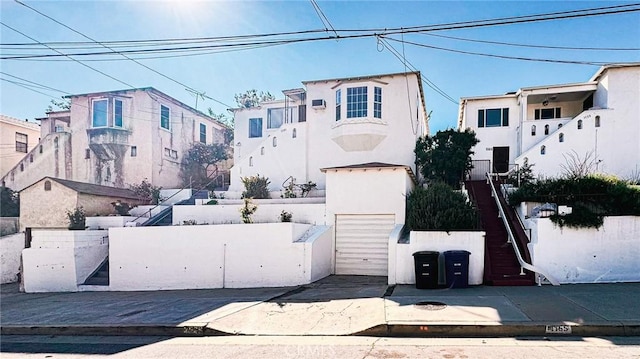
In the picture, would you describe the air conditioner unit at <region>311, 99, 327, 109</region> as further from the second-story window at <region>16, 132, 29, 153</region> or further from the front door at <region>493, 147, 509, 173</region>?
the second-story window at <region>16, 132, 29, 153</region>

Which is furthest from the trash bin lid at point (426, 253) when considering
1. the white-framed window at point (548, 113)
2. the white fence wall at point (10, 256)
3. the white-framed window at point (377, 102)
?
the white-framed window at point (548, 113)

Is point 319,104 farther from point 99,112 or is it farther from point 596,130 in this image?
point 99,112

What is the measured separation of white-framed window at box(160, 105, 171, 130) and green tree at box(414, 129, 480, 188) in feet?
57.0

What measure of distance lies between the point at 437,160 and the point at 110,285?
1460cm

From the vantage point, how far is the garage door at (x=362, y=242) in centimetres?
1368

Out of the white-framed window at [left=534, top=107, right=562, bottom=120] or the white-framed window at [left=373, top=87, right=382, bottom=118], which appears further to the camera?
the white-framed window at [left=534, top=107, right=562, bottom=120]

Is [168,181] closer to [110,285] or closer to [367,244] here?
[110,285]

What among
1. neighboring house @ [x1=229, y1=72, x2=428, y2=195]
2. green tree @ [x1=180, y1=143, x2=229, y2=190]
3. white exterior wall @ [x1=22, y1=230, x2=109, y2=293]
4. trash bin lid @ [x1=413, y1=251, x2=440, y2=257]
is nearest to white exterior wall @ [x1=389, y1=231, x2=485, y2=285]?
trash bin lid @ [x1=413, y1=251, x2=440, y2=257]

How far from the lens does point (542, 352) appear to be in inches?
216

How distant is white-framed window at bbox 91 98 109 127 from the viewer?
24.5 meters

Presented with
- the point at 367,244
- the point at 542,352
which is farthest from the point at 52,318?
the point at 542,352

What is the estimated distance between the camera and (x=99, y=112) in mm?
24609

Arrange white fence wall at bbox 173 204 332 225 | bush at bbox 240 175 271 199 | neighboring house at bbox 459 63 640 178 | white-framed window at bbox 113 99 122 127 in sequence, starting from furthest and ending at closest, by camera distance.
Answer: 1. white-framed window at bbox 113 99 122 127
2. neighboring house at bbox 459 63 640 178
3. bush at bbox 240 175 271 199
4. white fence wall at bbox 173 204 332 225

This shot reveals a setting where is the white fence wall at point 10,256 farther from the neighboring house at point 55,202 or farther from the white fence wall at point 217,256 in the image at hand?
the white fence wall at point 217,256
